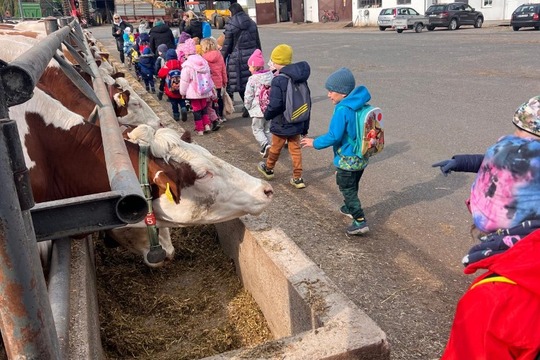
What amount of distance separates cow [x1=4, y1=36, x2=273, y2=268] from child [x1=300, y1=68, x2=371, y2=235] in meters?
1.00

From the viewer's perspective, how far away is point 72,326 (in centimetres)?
218

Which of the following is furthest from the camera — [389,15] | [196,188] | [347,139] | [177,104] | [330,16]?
[330,16]

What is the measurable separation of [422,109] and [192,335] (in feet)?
21.4

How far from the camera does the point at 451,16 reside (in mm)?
28031

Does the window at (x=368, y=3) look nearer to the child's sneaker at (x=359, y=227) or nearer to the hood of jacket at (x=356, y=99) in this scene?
the hood of jacket at (x=356, y=99)

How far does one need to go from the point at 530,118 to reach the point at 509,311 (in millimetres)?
892

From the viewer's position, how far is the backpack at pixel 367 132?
162 inches

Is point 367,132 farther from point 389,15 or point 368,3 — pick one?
point 368,3

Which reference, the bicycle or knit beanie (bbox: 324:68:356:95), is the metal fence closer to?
knit beanie (bbox: 324:68:356:95)

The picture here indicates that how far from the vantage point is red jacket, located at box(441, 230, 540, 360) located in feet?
5.55

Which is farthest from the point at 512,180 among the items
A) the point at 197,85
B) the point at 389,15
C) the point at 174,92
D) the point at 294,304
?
the point at 389,15

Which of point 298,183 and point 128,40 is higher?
point 128,40

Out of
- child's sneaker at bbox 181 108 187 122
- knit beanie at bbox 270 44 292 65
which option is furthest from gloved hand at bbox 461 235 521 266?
child's sneaker at bbox 181 108 187 122

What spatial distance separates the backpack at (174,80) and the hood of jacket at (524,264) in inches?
298
